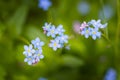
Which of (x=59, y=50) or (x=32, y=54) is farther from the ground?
(x=59, y=50)

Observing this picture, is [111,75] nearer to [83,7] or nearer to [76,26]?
[76,26]

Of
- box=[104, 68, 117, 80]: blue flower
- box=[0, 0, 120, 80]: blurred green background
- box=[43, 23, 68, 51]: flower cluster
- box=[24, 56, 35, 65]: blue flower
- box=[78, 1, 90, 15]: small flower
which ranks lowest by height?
box=[24, 56, 35, 65]: blue flower

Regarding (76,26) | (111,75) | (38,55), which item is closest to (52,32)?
(38,55)

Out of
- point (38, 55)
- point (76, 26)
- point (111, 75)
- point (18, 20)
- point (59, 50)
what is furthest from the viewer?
point (76, 26)

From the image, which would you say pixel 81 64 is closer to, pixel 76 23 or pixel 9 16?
pixel 76 23

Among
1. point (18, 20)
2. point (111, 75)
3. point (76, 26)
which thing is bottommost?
point (111, 75)

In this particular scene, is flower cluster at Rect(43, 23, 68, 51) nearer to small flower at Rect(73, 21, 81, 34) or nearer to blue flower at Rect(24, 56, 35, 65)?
blue flower at Rect(24, 56, 35, 65)

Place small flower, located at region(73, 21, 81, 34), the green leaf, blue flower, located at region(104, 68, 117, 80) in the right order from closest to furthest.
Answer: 1. blue flower, located at region(104, 68, 117, 80)
2. the green leaf
3. small flower, located at region(73, 21, 81, 34)

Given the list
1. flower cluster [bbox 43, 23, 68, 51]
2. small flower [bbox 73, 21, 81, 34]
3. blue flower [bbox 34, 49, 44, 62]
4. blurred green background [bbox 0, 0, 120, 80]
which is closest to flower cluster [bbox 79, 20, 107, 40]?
flower cluster [bbox 43, 23, 68, 51]

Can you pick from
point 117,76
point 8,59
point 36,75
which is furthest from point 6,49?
point 117,76
